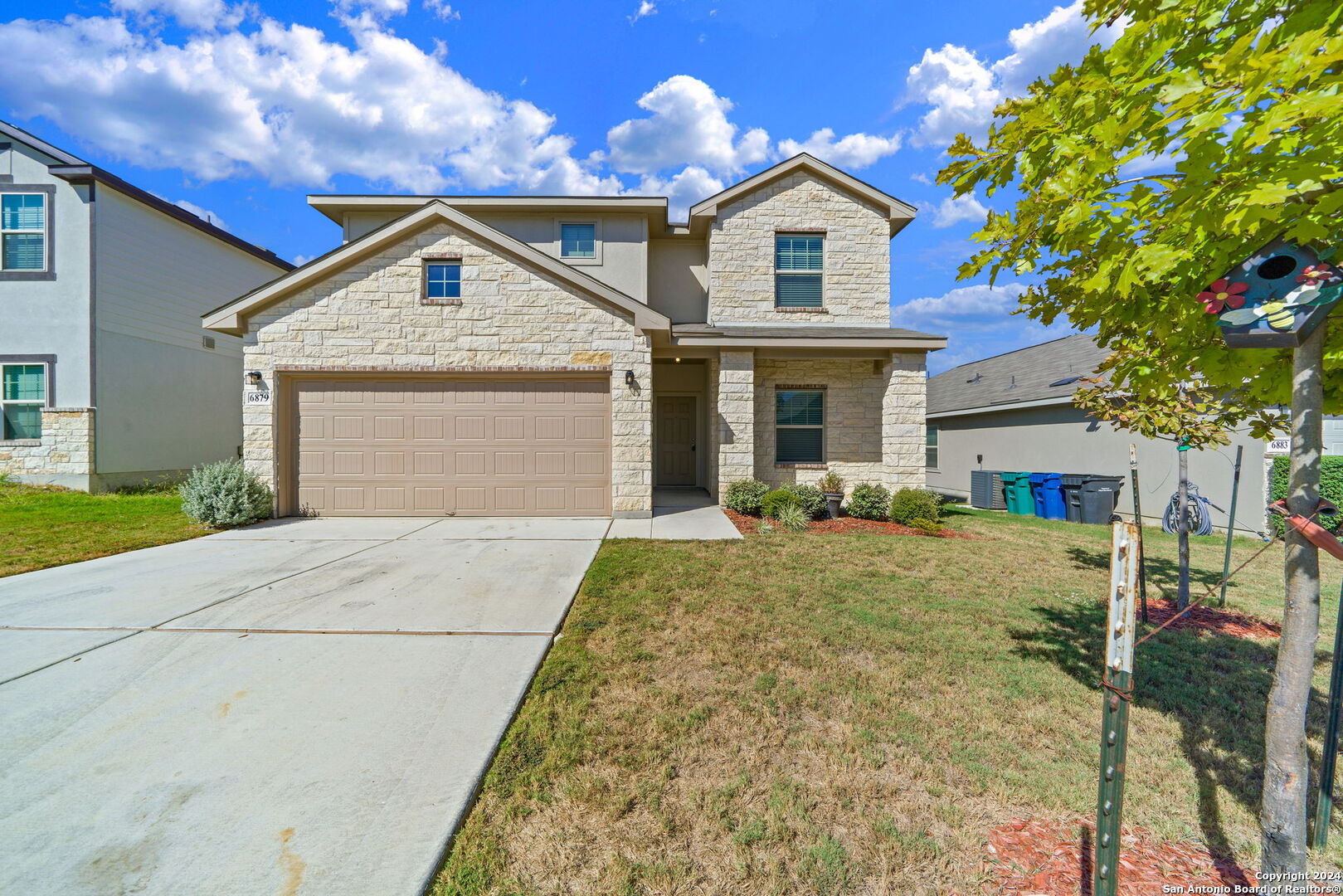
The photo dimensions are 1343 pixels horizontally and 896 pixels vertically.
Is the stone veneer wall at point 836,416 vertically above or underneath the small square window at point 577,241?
underneath

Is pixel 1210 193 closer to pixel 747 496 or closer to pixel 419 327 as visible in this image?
pixel 747 496

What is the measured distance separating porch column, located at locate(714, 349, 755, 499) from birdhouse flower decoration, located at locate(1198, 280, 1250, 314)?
8.90 m

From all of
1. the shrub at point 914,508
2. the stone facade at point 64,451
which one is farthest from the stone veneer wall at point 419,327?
the stone facade at point 64,451

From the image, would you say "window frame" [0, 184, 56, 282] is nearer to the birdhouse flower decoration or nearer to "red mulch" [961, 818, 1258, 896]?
"red mulch" [961, 818, 1258, 896]

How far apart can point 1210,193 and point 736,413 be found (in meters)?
9.10

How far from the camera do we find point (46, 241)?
40.0 ft

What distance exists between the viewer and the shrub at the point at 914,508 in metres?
10.1

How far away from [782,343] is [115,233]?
1578 cm

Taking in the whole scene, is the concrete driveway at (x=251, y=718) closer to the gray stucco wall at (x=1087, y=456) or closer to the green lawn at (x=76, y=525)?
the green lawn at (x=76, y=525)

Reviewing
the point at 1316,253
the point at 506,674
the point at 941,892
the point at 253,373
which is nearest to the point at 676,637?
the point at 506,674

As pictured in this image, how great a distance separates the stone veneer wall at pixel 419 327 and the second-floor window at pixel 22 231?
7851 mm

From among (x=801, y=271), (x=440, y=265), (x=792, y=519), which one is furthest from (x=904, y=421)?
(x=440, y=265)

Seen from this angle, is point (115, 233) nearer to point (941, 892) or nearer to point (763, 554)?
point (763, 554)

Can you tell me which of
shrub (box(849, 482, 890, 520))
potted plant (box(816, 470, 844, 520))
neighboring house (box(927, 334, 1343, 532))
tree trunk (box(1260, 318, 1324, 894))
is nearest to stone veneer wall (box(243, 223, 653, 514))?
potted plant (box(816, 470, 844, 520))
